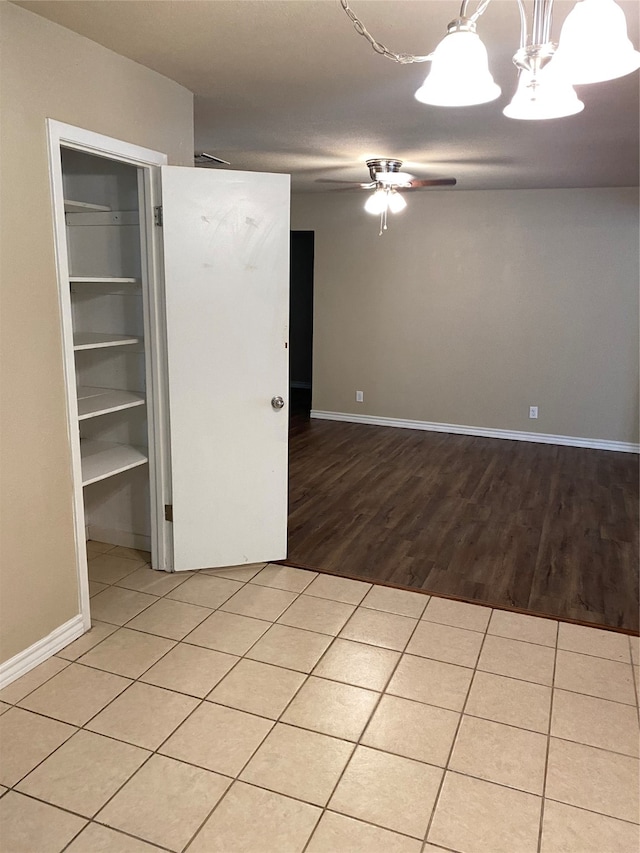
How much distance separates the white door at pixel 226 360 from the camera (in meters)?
3.01

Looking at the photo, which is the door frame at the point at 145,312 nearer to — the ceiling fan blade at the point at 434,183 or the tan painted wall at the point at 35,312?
the tan painted wall at the point at 35,312

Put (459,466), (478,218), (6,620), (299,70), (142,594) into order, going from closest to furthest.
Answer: (6,620)
(299,70)
(142,594)
(459,466)
(478,218)

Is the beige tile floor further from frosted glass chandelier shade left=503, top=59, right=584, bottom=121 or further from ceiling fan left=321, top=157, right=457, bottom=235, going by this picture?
ceiling fan left=321, top=157, right=457, bottom=235

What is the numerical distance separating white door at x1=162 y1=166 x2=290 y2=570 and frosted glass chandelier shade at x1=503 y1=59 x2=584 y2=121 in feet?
5.81

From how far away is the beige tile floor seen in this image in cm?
184

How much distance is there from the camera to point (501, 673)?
2.59m

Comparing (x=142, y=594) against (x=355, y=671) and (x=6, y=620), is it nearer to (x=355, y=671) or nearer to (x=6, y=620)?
(x=6, y=620)

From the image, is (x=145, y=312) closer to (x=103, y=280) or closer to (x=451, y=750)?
(x=103, y=280)

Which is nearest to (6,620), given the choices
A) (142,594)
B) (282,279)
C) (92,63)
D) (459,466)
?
(142,594)

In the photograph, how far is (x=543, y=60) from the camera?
1.38m

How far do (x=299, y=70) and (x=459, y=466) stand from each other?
349 cm

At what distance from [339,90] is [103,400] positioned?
6.11 ft

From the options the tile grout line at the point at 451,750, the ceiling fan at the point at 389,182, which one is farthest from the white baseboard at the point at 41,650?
the ceiling fan at the point at 389,182

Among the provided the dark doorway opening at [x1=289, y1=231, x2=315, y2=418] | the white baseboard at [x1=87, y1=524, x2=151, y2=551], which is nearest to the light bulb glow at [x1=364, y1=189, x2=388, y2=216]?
the white baseboard at [x1=87, y1=524, x2=151, y2=551]
